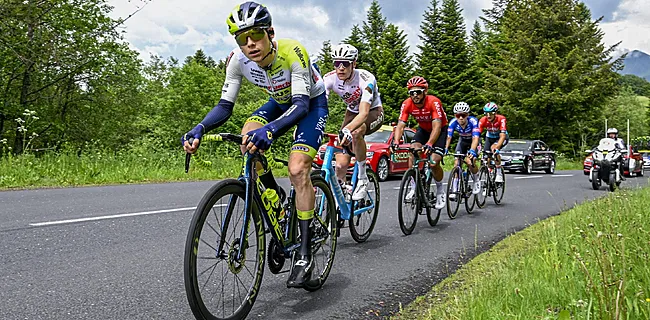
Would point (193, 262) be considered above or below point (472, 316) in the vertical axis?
above

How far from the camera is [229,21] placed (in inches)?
143

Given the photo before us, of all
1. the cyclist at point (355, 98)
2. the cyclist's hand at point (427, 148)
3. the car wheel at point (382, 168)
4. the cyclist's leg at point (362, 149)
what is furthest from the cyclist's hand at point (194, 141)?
the car wheel at point (382, 168)

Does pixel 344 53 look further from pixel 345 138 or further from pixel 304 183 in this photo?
pixel 304 183

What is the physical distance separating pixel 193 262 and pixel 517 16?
150 feet

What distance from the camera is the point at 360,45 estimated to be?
6006 cm

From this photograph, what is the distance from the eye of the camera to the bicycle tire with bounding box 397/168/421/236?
6965 millimetres

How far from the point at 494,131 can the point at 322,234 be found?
842 cm

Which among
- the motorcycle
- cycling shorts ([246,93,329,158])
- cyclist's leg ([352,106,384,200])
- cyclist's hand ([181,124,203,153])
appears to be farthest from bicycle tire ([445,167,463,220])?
the motorcycle

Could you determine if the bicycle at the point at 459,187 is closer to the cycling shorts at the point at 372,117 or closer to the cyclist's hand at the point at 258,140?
the cycling shorts at the point at 372,117

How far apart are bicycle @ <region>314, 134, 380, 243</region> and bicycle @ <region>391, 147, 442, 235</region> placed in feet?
1.86

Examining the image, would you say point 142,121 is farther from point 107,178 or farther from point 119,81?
point 107,178

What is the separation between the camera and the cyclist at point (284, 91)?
11.9ft

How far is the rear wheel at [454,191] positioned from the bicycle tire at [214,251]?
5.34 m

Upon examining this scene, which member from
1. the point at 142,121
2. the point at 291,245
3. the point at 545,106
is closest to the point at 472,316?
the point at 291,245
